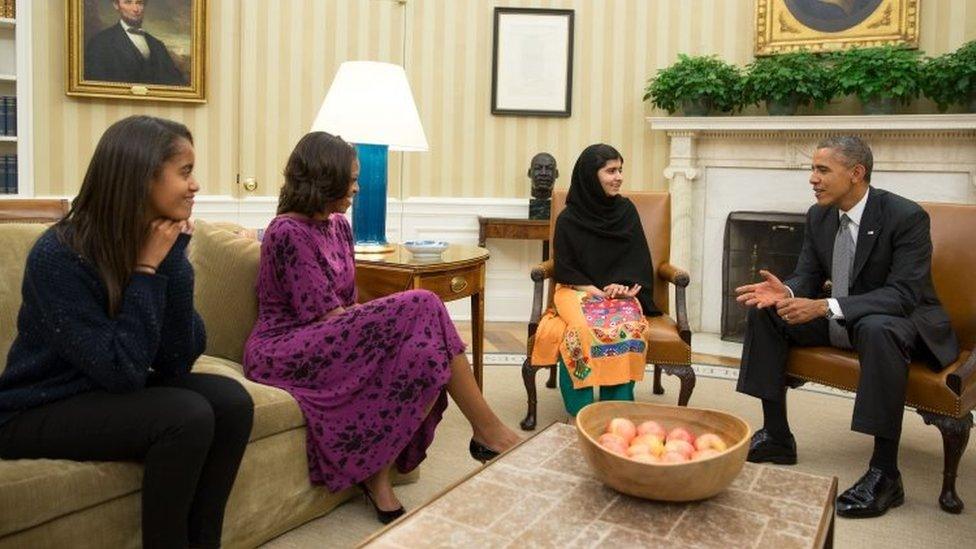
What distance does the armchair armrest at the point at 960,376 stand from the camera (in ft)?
8.80

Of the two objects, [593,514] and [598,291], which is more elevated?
[598,291]

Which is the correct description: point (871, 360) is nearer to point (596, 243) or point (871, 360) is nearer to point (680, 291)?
point (680, 291)

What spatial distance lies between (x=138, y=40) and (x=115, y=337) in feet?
12.7

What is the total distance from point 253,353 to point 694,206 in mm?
3647

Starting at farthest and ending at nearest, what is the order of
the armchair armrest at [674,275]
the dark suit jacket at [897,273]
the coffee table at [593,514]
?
the armchair armrest at [674,275] < the dark suit jacket at [897,273] < the coffee table at [593,514]

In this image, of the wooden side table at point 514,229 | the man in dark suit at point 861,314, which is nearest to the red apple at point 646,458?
the man in dark suit at point 861,314

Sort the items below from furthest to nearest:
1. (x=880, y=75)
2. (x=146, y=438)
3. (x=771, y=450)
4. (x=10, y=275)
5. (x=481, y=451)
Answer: (x=880, y=75) < (x=771, y=450) < (x=481, y=451) < (x=10, y=275) < (x=146, y=438)

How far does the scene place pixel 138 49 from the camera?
5211mm

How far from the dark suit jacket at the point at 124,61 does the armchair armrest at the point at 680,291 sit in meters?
3.21

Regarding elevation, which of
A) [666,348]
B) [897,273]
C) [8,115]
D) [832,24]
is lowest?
[666,348]

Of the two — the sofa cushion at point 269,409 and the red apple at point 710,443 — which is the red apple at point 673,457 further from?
the sofa cushion at point 269,409

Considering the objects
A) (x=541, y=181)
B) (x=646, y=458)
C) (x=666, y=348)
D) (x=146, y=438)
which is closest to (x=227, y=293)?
(x=146, y=438)

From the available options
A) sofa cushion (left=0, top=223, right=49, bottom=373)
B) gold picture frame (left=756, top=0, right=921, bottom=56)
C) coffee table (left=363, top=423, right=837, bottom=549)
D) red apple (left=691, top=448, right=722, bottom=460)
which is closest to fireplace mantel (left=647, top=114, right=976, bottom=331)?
gold picture frame (left=756, top=0, right=921, bottom=56)

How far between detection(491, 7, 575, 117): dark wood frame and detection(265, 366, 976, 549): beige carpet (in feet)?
6.42
